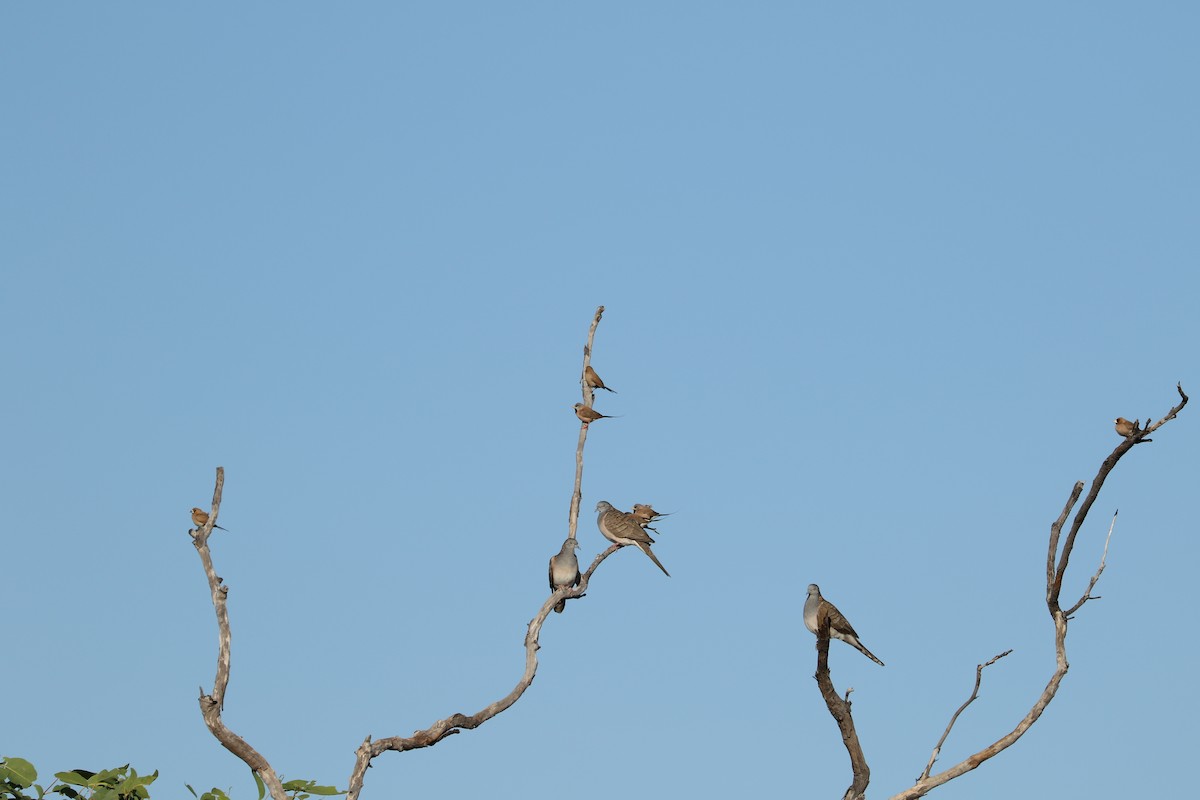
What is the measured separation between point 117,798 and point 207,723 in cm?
329

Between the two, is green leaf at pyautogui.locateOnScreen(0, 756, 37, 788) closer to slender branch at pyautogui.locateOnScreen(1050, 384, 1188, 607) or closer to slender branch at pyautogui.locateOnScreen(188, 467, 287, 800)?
slender branch at pyautogui.locateOnScreen(188, 467, 287, 800)

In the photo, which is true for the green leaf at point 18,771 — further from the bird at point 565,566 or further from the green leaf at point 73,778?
the bird at point 565,566

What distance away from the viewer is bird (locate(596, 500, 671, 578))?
58.2 ft

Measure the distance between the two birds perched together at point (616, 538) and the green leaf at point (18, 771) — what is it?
947 centimetres

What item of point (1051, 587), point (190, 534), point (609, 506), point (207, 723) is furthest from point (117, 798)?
point (609, 506)

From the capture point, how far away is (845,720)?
37.6 feet

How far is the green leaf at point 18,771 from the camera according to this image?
737cm

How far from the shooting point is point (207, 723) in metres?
11.1

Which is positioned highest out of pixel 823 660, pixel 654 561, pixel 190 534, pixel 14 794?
pixel 654 561

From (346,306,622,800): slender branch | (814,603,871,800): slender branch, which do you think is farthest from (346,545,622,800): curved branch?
(814,603,871,800): slender branch

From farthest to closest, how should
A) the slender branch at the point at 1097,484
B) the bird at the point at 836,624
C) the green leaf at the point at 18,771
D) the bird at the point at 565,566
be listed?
the bird at the point at 565,566
the bird at the point at 836,624
the slender branch at the point at 1097,484
the green leaf at the point at 18,771

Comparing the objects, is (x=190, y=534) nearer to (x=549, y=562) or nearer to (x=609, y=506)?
(x=549, y=562)

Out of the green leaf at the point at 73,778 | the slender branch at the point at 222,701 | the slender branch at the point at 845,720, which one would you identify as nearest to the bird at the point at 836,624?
the slender branch at the point at 845,720

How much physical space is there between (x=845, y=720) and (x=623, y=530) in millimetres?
6930
